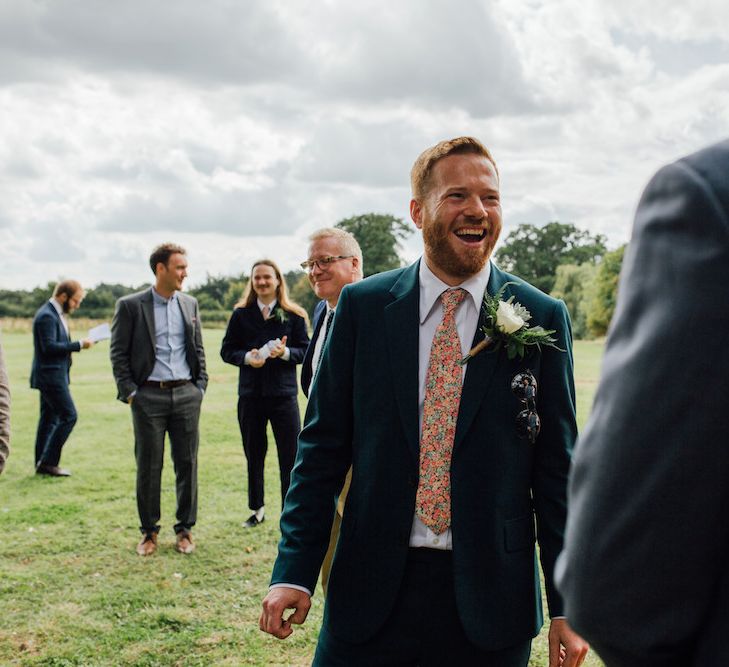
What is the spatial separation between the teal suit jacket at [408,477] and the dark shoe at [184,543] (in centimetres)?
468

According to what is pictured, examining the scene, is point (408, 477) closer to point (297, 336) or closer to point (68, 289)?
point (297, 336)

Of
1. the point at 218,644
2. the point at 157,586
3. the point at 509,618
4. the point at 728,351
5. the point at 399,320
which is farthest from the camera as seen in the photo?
the point at 157,586

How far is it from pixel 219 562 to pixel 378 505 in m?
4.71

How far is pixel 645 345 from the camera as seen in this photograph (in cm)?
101

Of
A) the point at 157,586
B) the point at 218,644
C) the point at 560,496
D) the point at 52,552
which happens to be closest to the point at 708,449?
the point at 560,496

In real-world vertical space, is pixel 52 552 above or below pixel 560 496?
below

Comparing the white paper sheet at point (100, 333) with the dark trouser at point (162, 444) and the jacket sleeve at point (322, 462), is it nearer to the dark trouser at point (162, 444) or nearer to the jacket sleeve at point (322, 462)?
the dark trouser at point (162, 444)

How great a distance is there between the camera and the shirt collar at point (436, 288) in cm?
279

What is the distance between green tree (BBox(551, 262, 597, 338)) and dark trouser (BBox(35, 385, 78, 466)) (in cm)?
5314

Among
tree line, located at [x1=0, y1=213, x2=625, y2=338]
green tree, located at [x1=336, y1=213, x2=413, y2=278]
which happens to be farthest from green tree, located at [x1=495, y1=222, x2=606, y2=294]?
green tree, located at [x1=336, y1=213, x2=413, y2=278]

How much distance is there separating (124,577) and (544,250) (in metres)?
96.0

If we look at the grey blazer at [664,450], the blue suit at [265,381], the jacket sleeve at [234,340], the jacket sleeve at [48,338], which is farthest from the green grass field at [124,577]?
the grey blazer at [664,450]

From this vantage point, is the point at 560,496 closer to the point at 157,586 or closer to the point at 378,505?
the point at 378,505

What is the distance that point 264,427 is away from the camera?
25.8 feet
